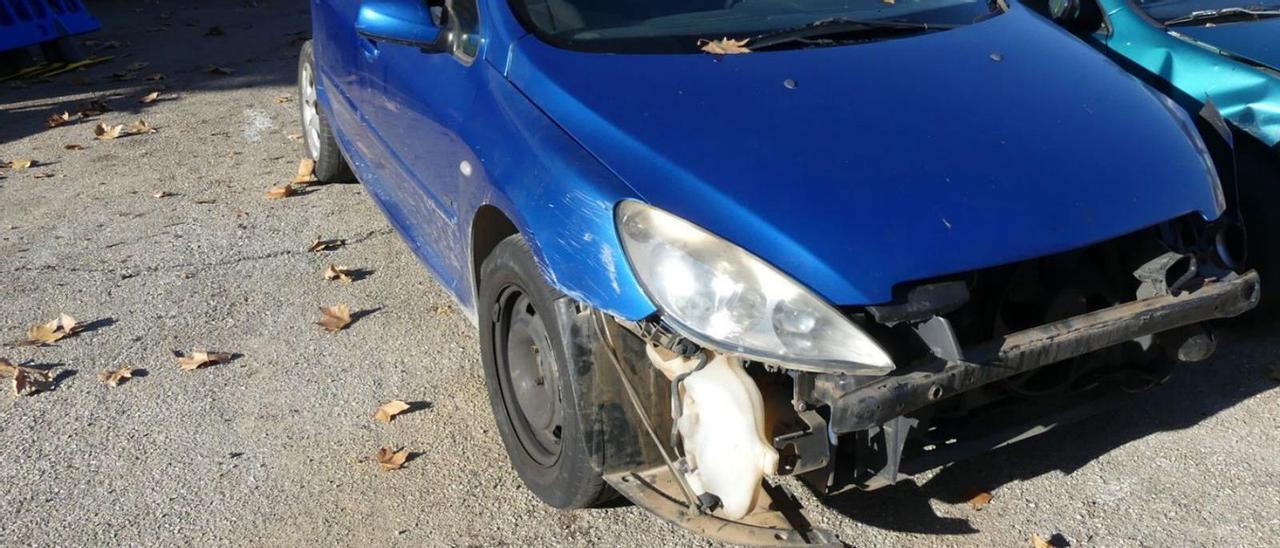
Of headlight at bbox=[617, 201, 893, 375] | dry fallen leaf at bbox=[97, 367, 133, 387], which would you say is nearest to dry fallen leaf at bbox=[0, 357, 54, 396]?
dry fallen leaf at bbox=[97, 367, 133, 387]

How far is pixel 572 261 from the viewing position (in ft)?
9.72

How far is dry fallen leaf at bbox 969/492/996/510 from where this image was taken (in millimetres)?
3480

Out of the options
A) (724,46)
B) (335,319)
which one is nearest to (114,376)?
(335,319)

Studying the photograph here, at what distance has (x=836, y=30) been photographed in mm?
3705

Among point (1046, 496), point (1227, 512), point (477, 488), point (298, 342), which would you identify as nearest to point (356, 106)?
point (298, 342)

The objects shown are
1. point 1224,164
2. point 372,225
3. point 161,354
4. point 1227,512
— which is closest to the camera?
point 1227,512

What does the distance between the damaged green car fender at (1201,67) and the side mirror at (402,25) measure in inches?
105

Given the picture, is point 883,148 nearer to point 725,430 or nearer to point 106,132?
point 725,430

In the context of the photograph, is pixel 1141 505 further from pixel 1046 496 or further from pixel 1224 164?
pixel 1224 164

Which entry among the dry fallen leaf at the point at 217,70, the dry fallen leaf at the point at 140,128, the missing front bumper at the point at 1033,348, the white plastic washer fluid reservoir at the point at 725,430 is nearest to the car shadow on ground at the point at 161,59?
the dry fallen leaf at the point at 217,70

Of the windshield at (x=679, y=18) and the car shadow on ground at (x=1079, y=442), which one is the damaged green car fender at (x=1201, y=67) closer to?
the car shadow on ground at (x=1079, y=442)

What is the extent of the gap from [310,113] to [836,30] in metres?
3.55

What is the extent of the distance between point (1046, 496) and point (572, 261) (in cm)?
159

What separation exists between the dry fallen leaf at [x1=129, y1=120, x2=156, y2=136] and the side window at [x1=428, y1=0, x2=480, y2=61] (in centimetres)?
451
